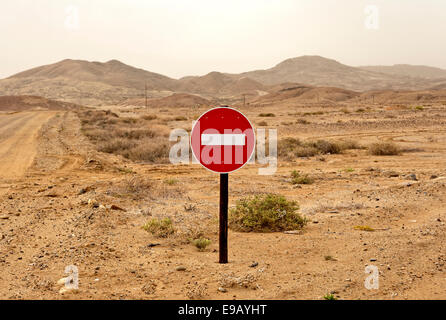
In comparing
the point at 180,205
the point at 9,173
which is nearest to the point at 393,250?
the point at 180,205

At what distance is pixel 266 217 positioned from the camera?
7168mm

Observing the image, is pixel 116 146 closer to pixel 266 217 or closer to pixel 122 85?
pixel 266 217

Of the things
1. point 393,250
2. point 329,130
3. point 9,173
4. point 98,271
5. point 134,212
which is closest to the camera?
point 98,271

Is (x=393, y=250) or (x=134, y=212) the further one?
(x=134, y=212)

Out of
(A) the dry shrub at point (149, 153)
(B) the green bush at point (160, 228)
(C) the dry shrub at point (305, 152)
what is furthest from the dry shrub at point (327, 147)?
(B) the green bush at point (160, 228)

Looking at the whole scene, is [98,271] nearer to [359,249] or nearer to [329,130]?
[359,249]

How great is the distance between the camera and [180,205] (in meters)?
8.91

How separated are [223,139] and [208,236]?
2339mm

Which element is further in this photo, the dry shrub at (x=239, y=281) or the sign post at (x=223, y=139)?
the sign post at (x=223, y=139)

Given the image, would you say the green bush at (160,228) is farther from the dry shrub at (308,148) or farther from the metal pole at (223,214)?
the dry shrub at (308,148)

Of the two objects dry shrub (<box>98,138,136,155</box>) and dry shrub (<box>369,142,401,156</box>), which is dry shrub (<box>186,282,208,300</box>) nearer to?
dry shrub (<box>98,138,136,155</box>)

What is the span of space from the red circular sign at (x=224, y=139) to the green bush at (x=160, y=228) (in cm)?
214

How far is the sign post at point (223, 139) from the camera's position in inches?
193
